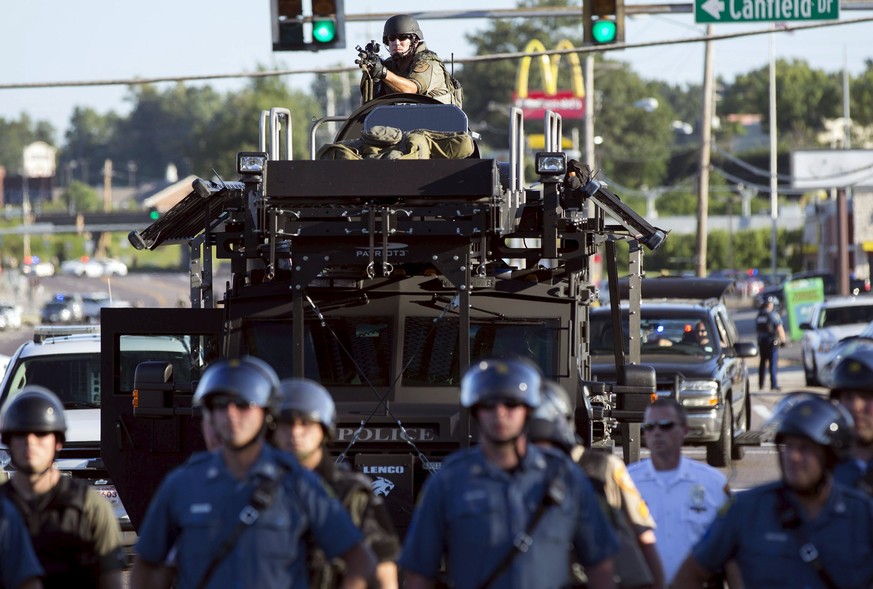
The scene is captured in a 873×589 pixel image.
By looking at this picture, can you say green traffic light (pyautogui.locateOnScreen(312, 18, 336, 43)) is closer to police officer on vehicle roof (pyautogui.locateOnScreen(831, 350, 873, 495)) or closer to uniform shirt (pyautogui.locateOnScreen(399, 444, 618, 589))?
police officer on vehicle roof (pyautogui.locateOnScreen(831, 350, 873, 495))

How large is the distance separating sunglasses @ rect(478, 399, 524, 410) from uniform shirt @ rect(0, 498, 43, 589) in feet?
5.68

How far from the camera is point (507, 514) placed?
223 inches

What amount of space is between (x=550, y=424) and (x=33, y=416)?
2054 millimetres

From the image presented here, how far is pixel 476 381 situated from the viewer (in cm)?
596

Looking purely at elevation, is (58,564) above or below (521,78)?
below

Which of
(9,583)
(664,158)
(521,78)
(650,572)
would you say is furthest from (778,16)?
(664,158)

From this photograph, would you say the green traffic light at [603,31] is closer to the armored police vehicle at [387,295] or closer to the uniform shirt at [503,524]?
the armored police vehicle at [387,295]

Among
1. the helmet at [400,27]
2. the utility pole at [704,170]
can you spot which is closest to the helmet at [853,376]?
the helmet at [400,27]

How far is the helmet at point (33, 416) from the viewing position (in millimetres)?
6465

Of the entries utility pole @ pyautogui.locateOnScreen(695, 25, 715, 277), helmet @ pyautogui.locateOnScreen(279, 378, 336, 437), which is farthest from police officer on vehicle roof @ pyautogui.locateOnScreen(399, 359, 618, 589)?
utility pole @ pyautogui.locateOnScreen(695, 25, 715, 277)

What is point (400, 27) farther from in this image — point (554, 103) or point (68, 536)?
point (554, 103)

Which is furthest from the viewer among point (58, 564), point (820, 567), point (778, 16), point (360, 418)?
point (778, 16)

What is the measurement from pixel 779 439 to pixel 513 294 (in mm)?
4679

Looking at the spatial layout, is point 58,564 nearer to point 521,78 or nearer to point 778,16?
point 778,16
